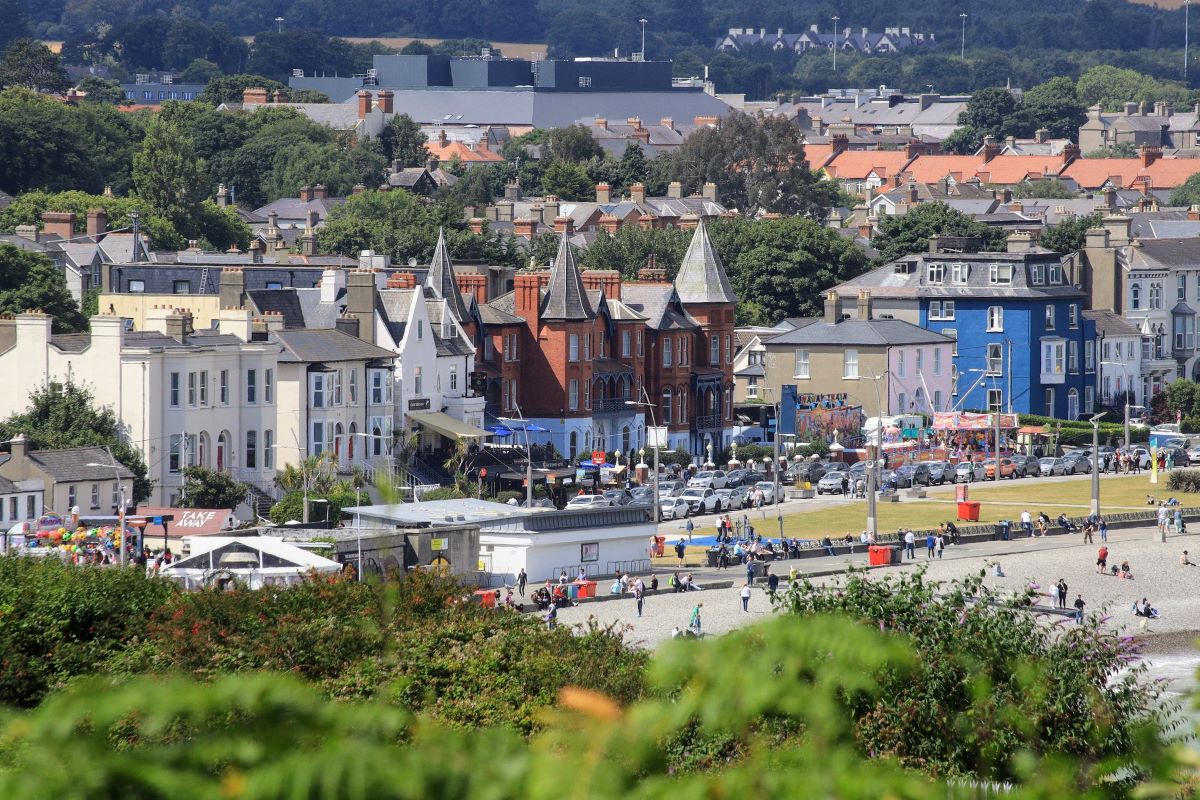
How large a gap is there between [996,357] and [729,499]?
1129 inches

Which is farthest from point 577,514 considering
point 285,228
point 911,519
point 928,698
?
point 285,228

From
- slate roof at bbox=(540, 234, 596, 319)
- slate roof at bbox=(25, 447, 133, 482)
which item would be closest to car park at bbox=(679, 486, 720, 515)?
slate roof at bbox=(540, 234, 596, 319)

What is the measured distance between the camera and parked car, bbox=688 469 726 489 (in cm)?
7819

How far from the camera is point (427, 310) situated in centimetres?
8012

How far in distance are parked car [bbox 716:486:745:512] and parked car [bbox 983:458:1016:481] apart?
14.8 meters

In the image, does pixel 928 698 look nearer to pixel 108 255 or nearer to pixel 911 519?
pixel 911 519

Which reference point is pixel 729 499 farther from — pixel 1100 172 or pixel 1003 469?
pixel 1100 172

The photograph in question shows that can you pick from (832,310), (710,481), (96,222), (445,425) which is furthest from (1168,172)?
(445,425)

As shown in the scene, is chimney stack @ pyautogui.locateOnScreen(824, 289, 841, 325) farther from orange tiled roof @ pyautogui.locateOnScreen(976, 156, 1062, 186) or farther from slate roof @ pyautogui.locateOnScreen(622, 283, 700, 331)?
orange tiled roof @ pyautogui.locateOnScreen(976, 156, 1062, 186)

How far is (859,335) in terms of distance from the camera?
319ft

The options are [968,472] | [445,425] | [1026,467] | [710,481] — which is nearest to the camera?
[445,425]

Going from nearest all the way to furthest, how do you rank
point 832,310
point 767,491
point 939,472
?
point 767,491
point 939,472
point 832,310

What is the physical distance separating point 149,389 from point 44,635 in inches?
1390

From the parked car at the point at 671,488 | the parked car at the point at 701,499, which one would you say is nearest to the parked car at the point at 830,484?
the parked car at the point at 671,488
